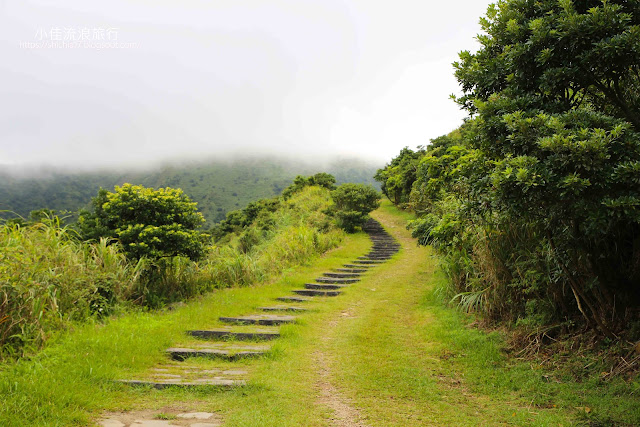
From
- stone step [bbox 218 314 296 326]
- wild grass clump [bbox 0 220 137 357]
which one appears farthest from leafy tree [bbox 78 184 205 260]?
stone step [bbox 218 314 296 326]

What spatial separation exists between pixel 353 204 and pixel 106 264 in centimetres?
1443

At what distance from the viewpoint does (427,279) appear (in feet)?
35.9

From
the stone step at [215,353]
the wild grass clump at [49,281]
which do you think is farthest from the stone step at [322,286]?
the stone step at [215,353]

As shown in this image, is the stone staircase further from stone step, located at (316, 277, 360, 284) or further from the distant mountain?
the distant mountain

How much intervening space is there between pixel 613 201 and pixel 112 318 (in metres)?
7.03

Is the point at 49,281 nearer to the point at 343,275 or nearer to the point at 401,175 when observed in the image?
the point at 343,275

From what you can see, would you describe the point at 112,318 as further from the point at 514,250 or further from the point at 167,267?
the point at 514,250

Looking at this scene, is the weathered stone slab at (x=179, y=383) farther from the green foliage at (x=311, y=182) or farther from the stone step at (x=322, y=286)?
the green foliage at (x=311, y=182)

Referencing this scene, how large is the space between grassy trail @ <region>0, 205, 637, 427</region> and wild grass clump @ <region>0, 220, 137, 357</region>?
44 cm

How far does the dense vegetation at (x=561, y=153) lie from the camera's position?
3.31 metres

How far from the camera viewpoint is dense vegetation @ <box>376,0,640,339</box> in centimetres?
331

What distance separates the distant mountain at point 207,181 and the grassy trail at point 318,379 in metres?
44.0

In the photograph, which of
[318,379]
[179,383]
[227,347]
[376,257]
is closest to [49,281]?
[227,347]

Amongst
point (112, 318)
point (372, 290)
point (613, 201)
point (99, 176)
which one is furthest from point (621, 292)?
point (99, 176)
